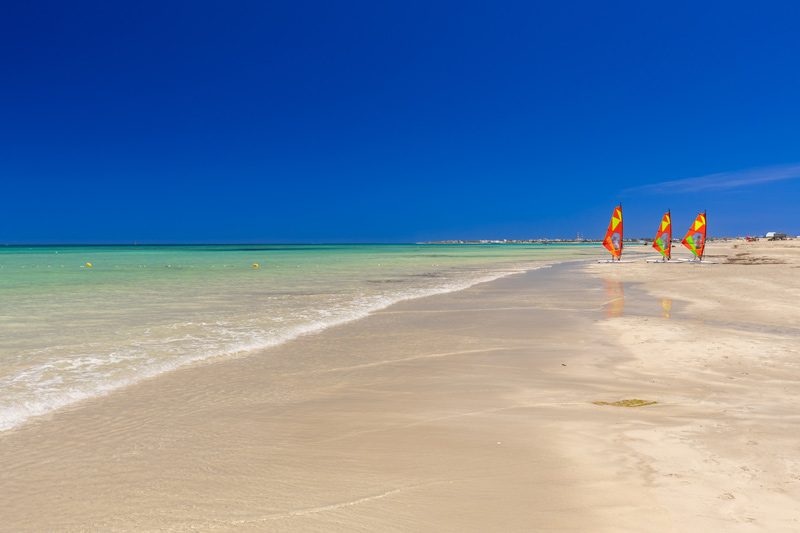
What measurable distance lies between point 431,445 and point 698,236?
44.7 m

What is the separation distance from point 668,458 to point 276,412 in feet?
12.6

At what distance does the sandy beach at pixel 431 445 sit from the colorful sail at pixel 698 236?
122ft

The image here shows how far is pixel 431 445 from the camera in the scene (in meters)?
4.41

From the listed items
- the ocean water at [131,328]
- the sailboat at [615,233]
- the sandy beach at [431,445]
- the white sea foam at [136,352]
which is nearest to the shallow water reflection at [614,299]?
the sandy beach at [431,445]

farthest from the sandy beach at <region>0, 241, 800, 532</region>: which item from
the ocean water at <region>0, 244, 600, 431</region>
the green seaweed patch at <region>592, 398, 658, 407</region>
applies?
the ocean water at <region>0, 244, 600, 431</region>

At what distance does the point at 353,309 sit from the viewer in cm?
1412

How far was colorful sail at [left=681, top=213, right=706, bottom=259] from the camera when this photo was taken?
40366 millimetres

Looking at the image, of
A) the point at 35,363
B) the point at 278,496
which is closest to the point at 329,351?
the point at 35,363

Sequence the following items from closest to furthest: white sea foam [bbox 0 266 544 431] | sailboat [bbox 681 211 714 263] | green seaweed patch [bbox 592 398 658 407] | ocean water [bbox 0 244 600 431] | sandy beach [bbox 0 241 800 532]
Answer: sandy beach [bbox 0 241 800 532], green seaweed patch [bbox 592 398 658 407], white sea foam [bbox 0 266 544 431], ocean water [bbox 0 244 600 431], sailboat [bbox 681 211 714 263]

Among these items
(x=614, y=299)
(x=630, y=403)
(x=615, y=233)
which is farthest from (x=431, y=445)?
(x=615, y=233)

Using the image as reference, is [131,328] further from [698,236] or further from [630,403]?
[698,236]

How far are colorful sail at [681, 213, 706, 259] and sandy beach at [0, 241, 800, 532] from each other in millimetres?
37333

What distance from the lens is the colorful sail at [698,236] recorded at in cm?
4037

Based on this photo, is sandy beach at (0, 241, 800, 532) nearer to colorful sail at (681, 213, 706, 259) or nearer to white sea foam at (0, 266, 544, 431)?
white sea foam at (0, 266, 544, 431)
